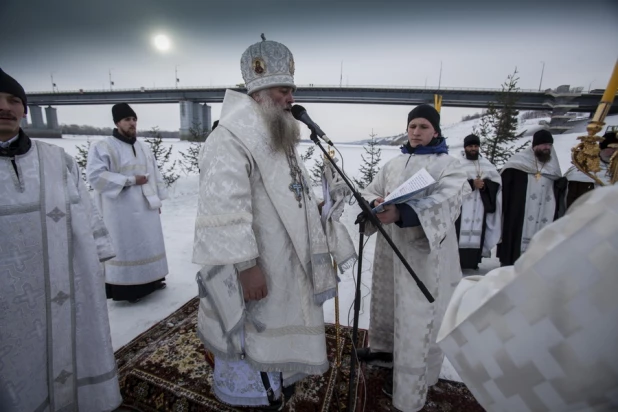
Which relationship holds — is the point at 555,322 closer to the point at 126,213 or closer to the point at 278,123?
the point at 278,123

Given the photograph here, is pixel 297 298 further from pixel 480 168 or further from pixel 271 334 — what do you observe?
pixel 480 168

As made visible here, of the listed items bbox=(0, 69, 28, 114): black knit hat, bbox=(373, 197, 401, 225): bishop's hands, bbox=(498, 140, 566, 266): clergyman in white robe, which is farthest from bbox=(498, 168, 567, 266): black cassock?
bbox=(0, 69, 28, 114): black knit hat

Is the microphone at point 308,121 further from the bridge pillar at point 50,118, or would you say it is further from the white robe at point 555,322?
the bridge pillar at point 50,118

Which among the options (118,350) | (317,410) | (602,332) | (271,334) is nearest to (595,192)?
(602,332)

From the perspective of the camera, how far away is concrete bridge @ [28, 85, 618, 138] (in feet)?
97.0

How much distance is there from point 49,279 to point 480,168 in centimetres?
566

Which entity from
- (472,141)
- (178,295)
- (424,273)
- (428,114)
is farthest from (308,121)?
(472,141)

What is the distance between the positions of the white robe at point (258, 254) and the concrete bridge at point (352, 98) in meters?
27.9

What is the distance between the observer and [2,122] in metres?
1.63

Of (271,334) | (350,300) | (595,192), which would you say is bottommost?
(350,300)

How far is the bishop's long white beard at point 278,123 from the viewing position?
1.85 m

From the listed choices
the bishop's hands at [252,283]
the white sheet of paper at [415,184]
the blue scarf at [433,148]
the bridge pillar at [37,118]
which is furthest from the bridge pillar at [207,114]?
the white sheet of paper at [415,184]

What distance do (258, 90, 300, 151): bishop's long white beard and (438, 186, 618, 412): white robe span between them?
4.86 ft

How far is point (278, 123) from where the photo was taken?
187cm
